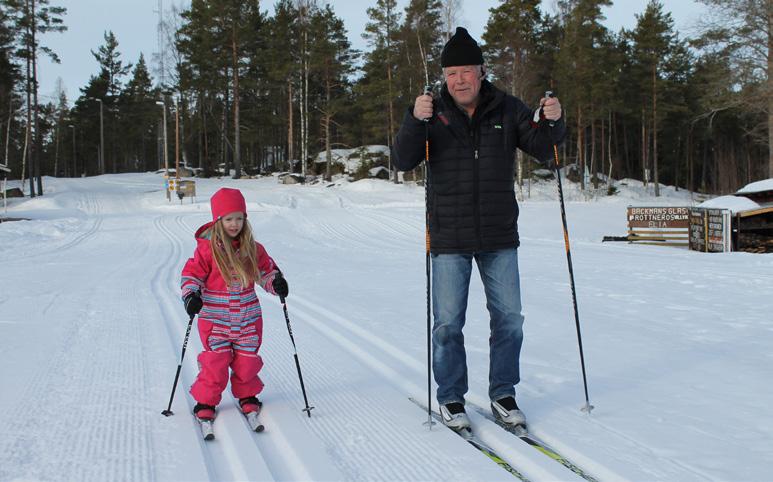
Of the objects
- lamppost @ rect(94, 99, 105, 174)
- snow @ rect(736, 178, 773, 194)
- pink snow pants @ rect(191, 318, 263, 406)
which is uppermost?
lamppost @ rect(94, 99, 105, 174)

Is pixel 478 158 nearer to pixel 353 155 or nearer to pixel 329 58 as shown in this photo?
pixel 329 58

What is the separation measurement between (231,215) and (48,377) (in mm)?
1977

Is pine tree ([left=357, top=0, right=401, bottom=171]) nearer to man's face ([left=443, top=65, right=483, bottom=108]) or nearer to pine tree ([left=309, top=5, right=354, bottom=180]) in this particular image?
pine tree ([left=309, top=5, right=354, bottom=180])

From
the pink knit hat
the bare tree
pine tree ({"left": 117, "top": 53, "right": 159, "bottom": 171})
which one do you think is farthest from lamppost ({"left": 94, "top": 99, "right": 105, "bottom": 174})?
the pink knit hat

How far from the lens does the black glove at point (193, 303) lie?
9.87 ft

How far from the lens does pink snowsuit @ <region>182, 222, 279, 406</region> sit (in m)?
3.23

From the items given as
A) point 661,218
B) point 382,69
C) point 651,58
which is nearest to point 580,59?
point 651,58

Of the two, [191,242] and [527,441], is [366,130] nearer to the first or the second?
[191,242]

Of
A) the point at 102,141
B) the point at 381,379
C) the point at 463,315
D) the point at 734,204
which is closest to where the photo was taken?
the point at 463,315

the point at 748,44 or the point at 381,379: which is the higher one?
the point at 748,44

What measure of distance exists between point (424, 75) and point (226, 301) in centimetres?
2977

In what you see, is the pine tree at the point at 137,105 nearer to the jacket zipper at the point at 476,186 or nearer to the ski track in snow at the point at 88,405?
the ski track in snow at the point at 88,405

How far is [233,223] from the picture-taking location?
10.7 ft

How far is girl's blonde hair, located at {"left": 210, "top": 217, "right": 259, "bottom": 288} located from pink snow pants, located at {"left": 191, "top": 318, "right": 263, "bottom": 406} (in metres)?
0.27
